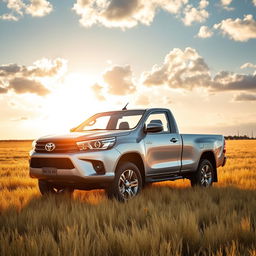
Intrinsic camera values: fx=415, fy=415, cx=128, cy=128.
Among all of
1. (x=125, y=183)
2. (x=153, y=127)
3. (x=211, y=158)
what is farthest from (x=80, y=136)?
(x=211, y=158)

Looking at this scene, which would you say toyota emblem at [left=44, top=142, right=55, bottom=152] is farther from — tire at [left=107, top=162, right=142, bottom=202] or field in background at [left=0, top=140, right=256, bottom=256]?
tire at [left=107, top=162, right=142, bottom=202]

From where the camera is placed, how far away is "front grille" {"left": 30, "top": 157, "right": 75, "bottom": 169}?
24.5 ft

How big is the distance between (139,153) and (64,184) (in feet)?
5.17

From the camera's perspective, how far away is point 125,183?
7910mm

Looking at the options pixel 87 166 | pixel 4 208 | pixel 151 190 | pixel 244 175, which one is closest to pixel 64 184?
pixel 87 166

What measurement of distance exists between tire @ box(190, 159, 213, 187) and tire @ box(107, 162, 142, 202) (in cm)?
264

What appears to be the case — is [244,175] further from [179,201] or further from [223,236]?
[223,236]

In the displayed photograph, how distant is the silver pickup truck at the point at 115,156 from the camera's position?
7.44 meters

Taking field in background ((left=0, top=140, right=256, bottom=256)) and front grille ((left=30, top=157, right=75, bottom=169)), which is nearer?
field in background ((left=0, top=140, right=256, bottom=256))

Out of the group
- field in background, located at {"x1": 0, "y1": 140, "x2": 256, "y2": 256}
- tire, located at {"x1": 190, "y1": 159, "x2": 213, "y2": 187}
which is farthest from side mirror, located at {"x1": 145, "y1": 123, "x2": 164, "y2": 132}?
tire, located at {"x1": 190, "y1": 159, "x2": 213, "y2": 187}

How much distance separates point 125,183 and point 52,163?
1426 millimetres

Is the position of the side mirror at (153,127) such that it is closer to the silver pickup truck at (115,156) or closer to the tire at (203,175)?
the silver pickup truck at (115,156)

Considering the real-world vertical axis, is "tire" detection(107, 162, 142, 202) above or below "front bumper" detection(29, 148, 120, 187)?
below

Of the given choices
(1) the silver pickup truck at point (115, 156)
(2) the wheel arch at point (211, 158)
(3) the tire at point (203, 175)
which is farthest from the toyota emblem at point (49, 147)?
(2) the wheel arch at point (211, 158)
